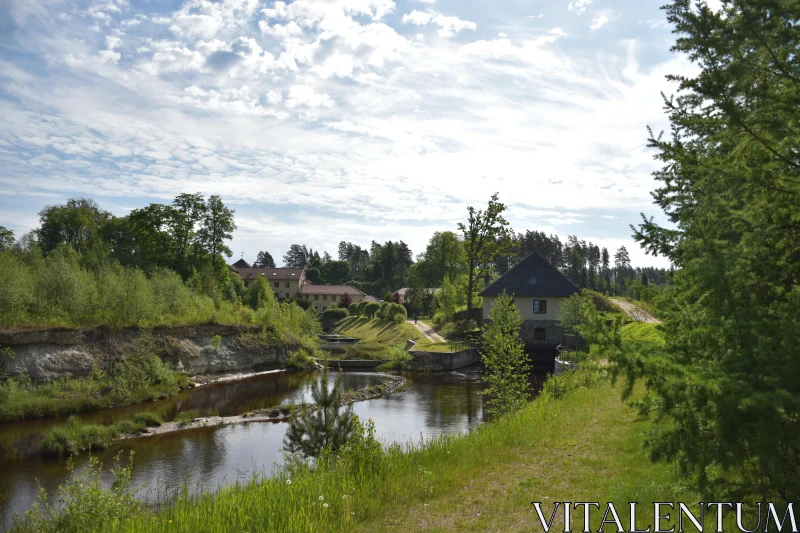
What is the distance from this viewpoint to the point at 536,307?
4156 cm

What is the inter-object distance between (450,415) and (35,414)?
1562 centimetres

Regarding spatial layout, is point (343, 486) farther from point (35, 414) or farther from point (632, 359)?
point (35, 414)

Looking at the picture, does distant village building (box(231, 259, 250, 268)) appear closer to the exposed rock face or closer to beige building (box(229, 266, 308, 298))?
beige building (box(229, 266, 308, 298))

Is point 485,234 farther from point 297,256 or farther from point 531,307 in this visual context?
point 297,256

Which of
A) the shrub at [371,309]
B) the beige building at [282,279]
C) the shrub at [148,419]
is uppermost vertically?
the beige building at [282,279]

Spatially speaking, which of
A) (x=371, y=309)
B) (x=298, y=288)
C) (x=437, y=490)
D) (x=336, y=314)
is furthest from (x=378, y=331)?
(x=437, y=490)

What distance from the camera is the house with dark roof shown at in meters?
41.0

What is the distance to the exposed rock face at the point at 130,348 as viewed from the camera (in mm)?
22703

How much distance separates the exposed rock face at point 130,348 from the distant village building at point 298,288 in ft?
160

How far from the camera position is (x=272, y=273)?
93875 mm

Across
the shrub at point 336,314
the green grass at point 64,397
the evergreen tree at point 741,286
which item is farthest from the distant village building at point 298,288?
the evergreen tree at point 741,286

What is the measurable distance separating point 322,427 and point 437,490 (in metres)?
4.62

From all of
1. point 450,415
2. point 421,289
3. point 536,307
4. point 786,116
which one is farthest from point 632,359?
point 421,289

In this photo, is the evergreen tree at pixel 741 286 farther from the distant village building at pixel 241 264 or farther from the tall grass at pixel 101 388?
the distant village building at pixel 241 264
